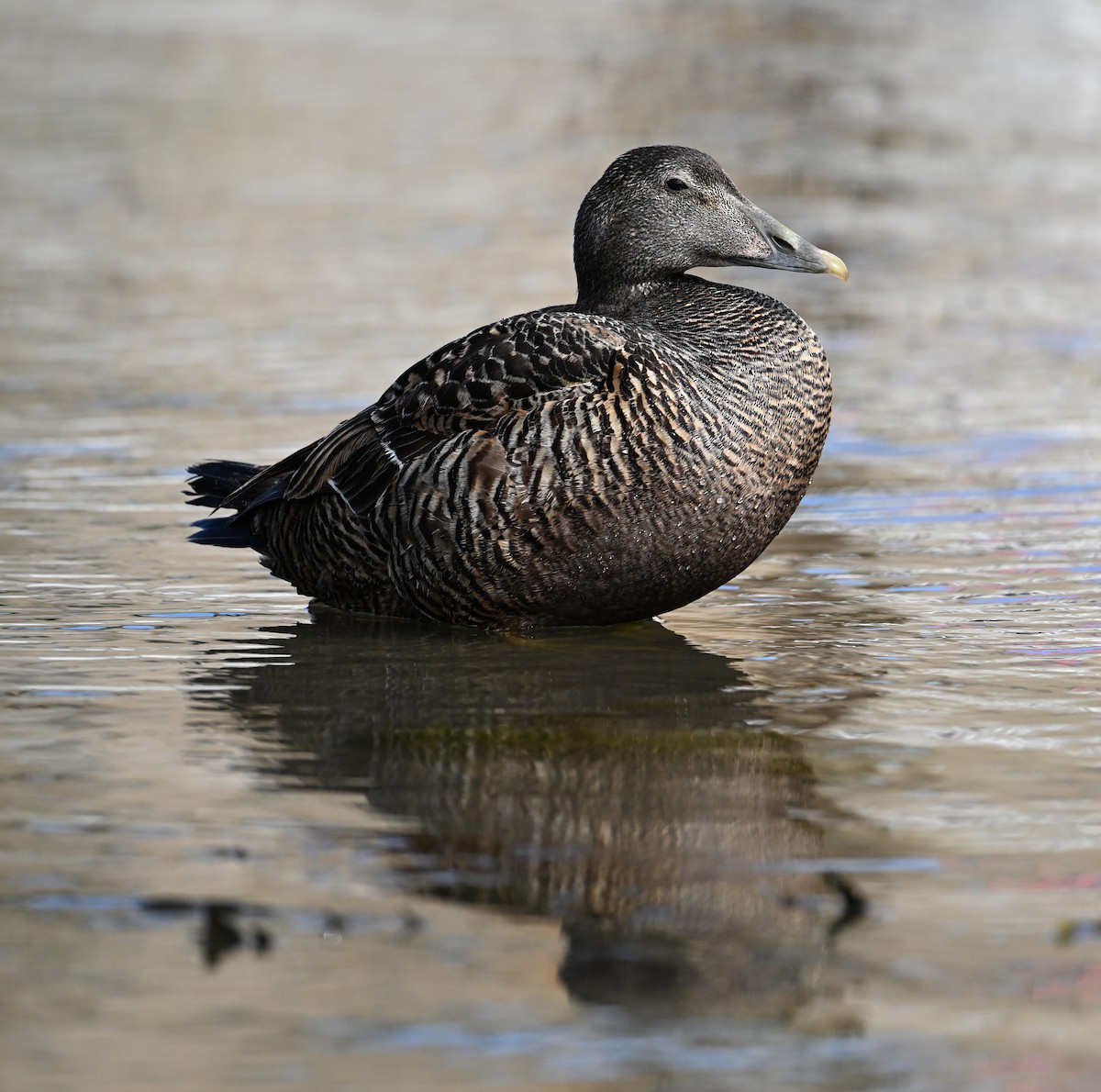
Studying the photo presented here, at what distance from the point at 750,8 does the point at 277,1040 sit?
29.7 m

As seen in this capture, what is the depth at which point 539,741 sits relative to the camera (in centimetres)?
552

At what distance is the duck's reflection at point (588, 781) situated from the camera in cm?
407

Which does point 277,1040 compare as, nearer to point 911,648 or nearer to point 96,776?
point 96,776

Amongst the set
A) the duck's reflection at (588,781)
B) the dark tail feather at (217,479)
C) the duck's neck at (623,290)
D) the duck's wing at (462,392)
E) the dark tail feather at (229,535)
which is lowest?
the duck's reflection at (588,781)

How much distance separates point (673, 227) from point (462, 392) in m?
1.10

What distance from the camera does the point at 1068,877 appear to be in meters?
4.38

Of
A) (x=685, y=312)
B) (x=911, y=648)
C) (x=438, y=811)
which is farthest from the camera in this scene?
(x=685, y=312)

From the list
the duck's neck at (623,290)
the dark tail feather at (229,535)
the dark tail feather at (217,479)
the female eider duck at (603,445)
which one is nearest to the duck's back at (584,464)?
the female eider duck at (603,445)

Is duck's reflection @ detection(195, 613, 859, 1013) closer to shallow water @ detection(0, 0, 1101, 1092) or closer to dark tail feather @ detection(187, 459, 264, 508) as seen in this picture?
shallow water @ detection(0, 0, 1101, 1092)

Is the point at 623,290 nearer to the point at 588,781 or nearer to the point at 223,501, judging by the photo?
the point at 223,501

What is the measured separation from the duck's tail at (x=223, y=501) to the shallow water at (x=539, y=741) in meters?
0.21

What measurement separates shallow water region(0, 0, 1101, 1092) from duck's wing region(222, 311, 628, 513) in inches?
21.8

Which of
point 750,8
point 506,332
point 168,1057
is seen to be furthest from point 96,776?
point 750,8

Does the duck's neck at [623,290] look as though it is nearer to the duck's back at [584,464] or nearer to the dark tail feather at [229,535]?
the duck's back at [584,464]
